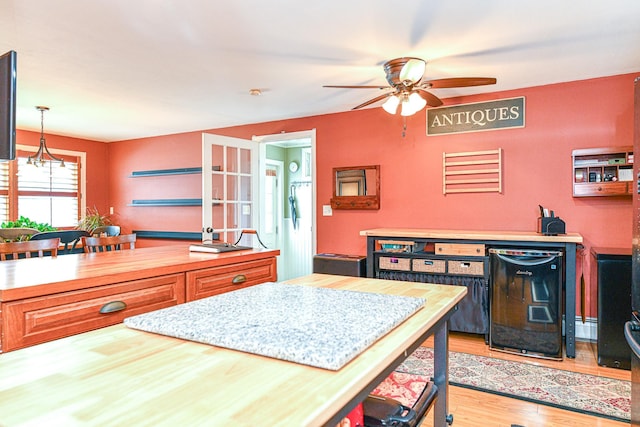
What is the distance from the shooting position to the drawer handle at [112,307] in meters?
1.57

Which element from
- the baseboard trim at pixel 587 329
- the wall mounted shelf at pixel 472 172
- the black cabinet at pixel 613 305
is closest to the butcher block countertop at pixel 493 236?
the black cabinet at pixel 613 305

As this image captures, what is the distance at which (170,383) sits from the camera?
681 millimetres

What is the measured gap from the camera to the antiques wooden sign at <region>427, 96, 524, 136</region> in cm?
372

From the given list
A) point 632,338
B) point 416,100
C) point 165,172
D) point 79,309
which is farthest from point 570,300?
point 165,172

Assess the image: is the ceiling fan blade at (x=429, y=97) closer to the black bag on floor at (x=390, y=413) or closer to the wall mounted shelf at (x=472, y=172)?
the wall mounted shelf at (x=472, y=172)

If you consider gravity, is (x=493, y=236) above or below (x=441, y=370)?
above

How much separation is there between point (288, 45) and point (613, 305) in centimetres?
290

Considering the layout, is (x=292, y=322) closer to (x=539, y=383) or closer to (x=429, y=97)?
(x=539, y=383)

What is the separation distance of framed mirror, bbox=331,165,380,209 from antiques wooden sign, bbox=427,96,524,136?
0.76 meters

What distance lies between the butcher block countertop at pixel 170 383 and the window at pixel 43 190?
17.9ft

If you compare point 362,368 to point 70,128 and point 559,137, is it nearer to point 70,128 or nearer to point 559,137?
point 559,137

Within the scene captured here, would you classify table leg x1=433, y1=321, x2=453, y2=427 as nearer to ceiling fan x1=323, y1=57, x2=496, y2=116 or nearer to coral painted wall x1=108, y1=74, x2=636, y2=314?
ceiling fan x1=323, y1=57, x2=496, y2=116

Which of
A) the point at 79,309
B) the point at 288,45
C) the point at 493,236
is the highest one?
the point at 288,45

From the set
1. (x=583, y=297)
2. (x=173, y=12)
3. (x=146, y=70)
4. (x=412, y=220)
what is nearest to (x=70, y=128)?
(x=146, y=70)
